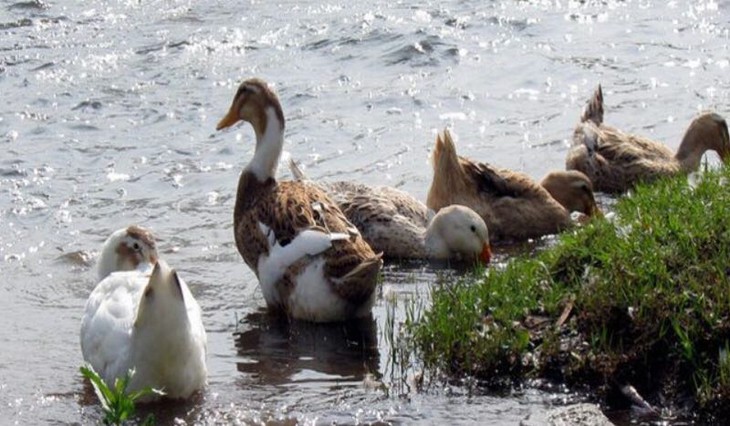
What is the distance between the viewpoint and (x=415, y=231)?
1089cm

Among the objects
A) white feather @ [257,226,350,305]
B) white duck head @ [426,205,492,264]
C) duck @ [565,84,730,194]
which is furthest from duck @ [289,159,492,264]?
duck @ [565,84,730,194]

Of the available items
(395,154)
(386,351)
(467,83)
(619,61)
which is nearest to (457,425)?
(386,351)

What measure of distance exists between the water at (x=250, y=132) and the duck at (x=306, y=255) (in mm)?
160

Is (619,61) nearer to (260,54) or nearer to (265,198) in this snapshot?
(260,54)

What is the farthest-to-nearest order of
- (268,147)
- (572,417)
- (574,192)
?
1. (574,192)
2. (268,147)
3. (572,417)

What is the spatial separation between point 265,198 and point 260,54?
7533 mm

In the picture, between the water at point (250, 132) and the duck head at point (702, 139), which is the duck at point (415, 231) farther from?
the duck head at point (702, 139)

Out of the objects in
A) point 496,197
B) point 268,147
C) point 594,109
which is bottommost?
point 496,197

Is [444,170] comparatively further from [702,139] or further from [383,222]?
[702,139]

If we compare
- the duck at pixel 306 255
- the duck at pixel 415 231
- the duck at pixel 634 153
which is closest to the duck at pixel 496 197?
the duck at pixel 415 231

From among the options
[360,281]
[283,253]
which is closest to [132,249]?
[283,253]

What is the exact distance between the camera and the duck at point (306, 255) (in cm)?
895

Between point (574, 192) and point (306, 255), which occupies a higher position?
point (306, 255)

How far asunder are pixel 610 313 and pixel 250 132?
7.44 meters
